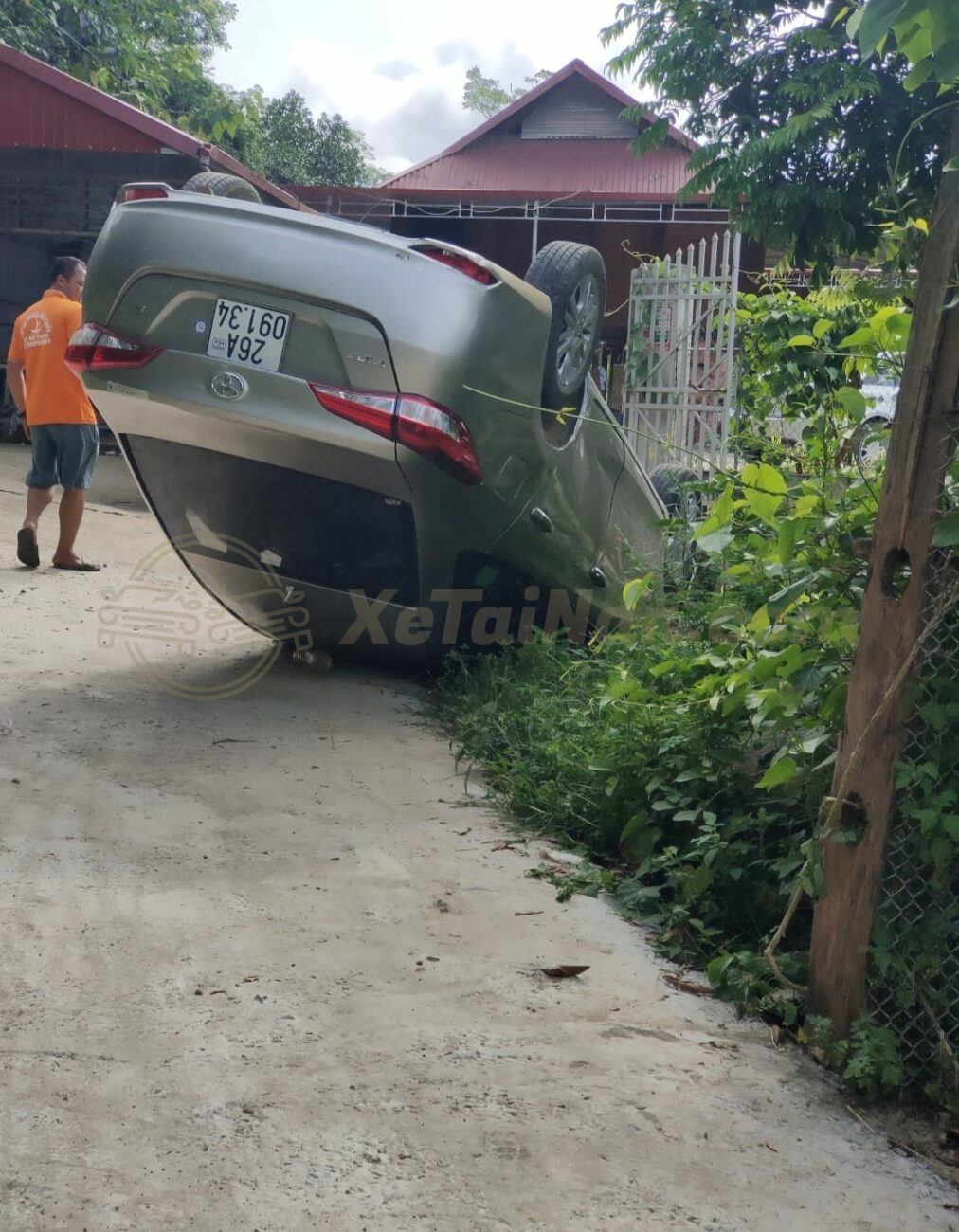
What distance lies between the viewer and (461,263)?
485 centimetres

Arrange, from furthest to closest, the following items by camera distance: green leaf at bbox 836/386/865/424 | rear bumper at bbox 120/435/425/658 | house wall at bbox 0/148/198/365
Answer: house wall at bbox 0/148/198/365 → rear bumper at bbox 120/435/425/658 → green leaf at bbox 836/386/865/424

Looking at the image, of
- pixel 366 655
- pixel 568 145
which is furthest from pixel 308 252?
pixel 568 145

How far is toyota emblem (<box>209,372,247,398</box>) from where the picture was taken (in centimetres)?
470

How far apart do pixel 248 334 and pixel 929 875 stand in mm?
3070

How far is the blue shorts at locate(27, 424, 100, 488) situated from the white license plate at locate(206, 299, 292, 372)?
331 cm

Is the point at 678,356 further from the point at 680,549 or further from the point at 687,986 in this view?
the point at 687,986

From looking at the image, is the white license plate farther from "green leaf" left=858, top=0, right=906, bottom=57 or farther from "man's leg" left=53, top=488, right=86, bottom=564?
"man's leg" left=53, top=488, right=86, bottom=564

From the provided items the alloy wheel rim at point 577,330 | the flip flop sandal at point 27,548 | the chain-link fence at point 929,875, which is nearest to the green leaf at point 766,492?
the chain-link fence at point 929,875

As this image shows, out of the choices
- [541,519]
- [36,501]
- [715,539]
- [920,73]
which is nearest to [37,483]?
[36,501]

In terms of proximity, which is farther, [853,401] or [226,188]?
[226,188]

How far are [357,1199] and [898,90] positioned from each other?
8674mm

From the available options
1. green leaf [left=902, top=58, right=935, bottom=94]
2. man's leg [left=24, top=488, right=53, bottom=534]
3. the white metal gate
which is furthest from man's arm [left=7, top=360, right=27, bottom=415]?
green leaf [left=902, top=58, right=935, bottom=94]

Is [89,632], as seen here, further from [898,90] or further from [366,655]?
[898,90]

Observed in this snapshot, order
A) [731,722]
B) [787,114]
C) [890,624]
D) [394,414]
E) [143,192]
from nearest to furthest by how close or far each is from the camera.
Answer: [890,624] → [731,722] → [394,414] → [143,192] → [787,114]
